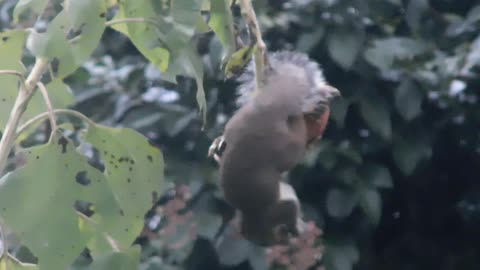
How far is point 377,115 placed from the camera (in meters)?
2.18

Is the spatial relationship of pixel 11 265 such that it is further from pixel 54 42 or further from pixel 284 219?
pixel 284 219

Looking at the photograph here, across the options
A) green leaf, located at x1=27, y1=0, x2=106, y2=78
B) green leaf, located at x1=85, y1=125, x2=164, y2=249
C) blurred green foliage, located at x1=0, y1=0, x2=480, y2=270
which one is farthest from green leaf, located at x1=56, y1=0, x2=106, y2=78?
blurred green foliage, located at x1=0, y1=0, x2=480, y2=270

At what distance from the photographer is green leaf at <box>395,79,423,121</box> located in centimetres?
217

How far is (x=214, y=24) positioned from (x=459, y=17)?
1330 millimetres

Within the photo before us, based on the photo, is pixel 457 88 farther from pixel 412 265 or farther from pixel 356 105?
pixel 412 265

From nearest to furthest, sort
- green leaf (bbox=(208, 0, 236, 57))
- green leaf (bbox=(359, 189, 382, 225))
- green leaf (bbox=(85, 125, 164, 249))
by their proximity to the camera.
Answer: green leaf (bbox=(208, 0, 236, 57)), green leaf (bbox=(85, 125, 164, 249)), green leaf (bbox=(359, 189, 382, 225))

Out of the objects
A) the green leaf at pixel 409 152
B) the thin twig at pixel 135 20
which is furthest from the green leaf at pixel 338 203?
the thin twig at pixel 135 20

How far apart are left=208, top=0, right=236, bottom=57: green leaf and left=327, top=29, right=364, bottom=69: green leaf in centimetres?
110

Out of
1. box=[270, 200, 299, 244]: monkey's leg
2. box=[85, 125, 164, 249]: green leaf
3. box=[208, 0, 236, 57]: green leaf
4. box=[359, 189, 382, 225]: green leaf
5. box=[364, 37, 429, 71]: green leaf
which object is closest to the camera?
box=[270, 200, 299, 244]: monkey's leg

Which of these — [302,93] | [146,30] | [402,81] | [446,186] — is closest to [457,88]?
[402,81]

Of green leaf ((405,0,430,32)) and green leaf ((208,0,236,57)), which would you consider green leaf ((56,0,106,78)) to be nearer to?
green leaf ((208,0,236,57))

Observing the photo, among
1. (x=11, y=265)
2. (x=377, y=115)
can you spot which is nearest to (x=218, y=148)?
(x=11, y=265)

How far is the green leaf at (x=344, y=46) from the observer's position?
2066 millimetres

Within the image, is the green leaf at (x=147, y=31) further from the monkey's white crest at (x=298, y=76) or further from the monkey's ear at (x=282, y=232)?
the monkey's ear at (x=282, y=232)
